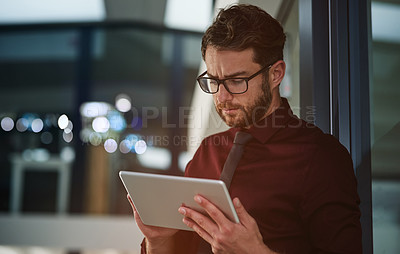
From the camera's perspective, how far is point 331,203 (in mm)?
1039

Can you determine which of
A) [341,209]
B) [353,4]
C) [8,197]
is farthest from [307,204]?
[8,197]

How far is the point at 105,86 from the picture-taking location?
5.28m

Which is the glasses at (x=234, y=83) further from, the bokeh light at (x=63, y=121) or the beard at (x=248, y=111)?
the bokeh light at (x=63, y=121)

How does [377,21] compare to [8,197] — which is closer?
[377,21]

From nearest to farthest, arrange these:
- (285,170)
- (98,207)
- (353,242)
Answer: (353,242)
(285,170)
(98,207)

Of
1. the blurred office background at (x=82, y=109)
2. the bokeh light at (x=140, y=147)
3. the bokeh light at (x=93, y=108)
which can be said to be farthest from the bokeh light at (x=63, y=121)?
the bokeh light at (x=140, y=147)

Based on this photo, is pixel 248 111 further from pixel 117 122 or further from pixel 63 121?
pixel 63 121

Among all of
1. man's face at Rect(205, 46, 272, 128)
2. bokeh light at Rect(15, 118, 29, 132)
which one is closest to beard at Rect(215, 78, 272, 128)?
man's face at Rect(205, 46, 272, 128)

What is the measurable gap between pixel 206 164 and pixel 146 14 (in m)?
3.64

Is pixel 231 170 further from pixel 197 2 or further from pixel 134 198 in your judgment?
pixel 197 2

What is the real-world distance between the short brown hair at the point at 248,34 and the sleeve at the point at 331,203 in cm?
37

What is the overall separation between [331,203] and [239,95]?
44cm

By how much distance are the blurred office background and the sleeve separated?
3469mm

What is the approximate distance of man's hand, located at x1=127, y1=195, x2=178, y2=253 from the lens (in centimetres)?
119
